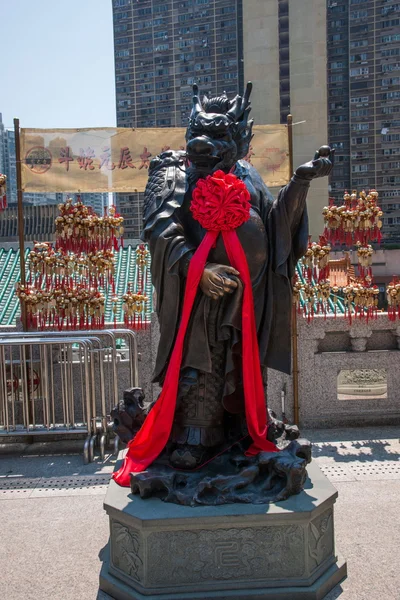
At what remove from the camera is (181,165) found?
3594mm

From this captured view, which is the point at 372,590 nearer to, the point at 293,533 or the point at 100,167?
the point at 293,533

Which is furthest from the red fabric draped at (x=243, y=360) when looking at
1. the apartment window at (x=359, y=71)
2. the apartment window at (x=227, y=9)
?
the apartment window at (x=227, y=9)

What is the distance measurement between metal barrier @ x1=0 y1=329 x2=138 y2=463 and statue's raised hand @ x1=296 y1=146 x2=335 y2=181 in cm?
347

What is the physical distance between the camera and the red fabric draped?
325 centimetres

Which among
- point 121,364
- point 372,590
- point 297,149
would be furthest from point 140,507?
point 297,149

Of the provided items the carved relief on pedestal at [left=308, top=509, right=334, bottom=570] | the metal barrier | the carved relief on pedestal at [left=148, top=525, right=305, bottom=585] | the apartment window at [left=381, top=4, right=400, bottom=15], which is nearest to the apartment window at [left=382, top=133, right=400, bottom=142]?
the apartment window at [left=381, top=4, right=400, bottom=15]

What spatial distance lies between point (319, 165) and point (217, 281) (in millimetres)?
869

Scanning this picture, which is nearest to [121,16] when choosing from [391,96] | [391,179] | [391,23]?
[391,23]

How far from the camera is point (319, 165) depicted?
311 centimetres

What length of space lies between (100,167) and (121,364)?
8.39 feet

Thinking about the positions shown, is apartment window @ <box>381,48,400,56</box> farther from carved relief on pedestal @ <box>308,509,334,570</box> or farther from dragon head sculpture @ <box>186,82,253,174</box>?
carved relief on pedestal @ <box>308,509,334,570</box>

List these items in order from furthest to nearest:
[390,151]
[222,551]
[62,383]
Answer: [390,151] → [62,383] → [222,551]

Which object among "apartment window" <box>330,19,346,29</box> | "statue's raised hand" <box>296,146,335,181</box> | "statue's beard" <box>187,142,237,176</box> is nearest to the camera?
"statue's raised hand" <box>296,146,335,181</box>

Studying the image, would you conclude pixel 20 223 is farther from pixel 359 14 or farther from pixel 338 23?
pixel 338 23
